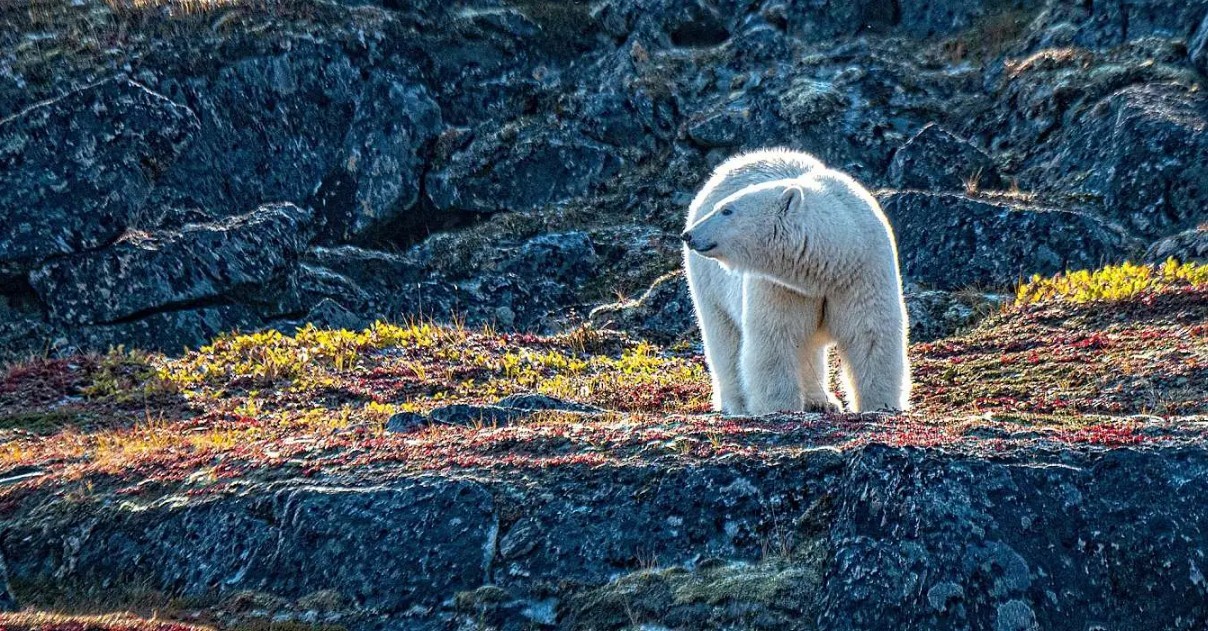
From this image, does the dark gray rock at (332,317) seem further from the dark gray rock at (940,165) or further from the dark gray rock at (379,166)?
the dark gray rock at (940,165)

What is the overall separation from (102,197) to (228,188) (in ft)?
12.8

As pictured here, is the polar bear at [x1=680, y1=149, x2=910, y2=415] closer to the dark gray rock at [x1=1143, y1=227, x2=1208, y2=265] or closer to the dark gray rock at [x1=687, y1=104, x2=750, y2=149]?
the dark gray rock at [x1=1143, y1=227, x2=1208, y2=265]

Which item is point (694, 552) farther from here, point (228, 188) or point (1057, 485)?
point (228, 188)

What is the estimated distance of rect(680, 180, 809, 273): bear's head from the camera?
387 inches

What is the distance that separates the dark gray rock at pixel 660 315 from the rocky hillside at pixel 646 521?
8.77 m

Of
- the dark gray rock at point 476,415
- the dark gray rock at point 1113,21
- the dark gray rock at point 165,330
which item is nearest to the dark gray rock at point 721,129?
the dark gray rock at point 1113,21

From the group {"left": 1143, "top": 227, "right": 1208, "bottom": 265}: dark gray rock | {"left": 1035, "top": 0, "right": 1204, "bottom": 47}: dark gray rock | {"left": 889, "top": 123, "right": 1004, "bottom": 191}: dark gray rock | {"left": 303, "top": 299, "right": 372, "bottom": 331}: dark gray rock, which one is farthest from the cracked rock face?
{"left": 1035, "top": 0, "right": 1204, "bottom": 47}: dark gray rock

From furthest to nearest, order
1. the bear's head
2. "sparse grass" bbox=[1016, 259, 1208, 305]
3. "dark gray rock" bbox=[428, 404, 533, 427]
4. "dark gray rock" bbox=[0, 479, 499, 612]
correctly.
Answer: "sparse grass" bbox=[1016, 259, 1208, 305] < "dark gray rock" bbox=[428, 404, 533, 427] < the bear's head < "dark gray rock" bbox=[0, 479, 499, 612]

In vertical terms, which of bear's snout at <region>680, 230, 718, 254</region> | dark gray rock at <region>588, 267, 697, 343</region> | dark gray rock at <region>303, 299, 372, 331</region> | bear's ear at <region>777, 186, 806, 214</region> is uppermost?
bear's ear at <region>777, 186, 806, 214</region>

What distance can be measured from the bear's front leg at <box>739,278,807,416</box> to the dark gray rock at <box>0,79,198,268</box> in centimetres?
1673

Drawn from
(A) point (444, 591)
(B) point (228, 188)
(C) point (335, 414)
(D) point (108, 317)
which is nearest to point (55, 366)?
(C) point (335, 414)

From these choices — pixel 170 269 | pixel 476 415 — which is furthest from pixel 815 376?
pixel 170 269

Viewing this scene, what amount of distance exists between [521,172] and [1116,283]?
16.1 metres

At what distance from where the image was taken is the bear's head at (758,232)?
32.2ft
